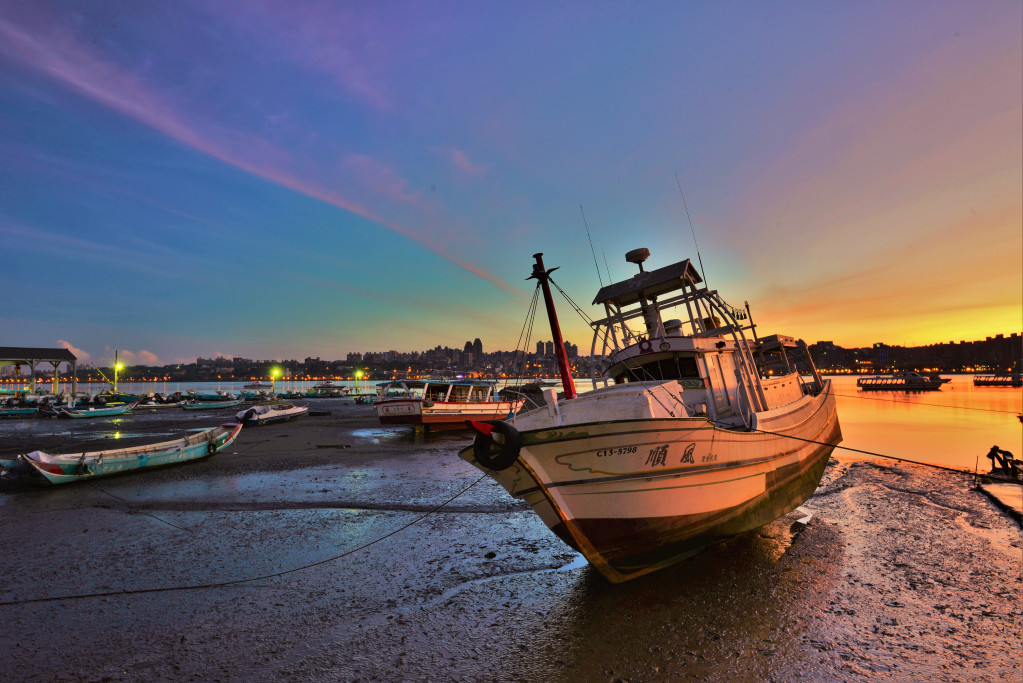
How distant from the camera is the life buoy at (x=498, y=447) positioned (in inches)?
255

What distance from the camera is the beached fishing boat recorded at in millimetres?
6652

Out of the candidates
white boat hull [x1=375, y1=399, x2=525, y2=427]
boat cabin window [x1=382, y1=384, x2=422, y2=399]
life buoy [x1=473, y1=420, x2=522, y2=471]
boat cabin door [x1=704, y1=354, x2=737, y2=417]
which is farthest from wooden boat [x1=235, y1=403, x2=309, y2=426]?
boat cabin door [x1=704, y1=354, x2=737, y2=417]

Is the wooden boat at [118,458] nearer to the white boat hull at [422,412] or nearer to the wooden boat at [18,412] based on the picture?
the white boat hull at [422,412]

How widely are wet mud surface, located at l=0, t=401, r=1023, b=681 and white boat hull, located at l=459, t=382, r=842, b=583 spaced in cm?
71

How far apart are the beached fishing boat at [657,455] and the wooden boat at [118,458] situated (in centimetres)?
1565

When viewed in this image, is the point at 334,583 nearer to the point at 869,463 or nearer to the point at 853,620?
the point at 853,620

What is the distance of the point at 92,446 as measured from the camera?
74.2ft

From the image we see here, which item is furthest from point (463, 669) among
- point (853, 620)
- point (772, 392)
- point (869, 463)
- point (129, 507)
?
point (869, 463)

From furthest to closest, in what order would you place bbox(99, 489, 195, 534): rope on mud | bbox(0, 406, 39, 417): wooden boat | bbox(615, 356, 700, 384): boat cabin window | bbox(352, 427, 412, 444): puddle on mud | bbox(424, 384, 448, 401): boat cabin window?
bbox(0, 406, 39, 417): wooden boat < bbox(424, 384, 448, 401): boat cabin window < bbox(352, 427, 412, 444): puddle on mud < bbox(615, 356, 700, 384): boat cabin window < bbox(99, 489, 195, 534): rope on mud

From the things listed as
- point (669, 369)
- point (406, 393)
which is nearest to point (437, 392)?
point (406, 393)

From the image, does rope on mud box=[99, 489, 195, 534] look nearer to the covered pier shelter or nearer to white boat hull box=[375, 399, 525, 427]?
white boat hull box=[375, 399, 525, 427]

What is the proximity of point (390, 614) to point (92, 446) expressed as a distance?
2532cm

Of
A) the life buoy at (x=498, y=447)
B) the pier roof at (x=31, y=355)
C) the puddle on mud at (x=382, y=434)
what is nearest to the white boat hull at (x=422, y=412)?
the puddle on mud at (x=382, y=434)

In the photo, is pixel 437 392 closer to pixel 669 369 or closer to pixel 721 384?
pixel 669 369
